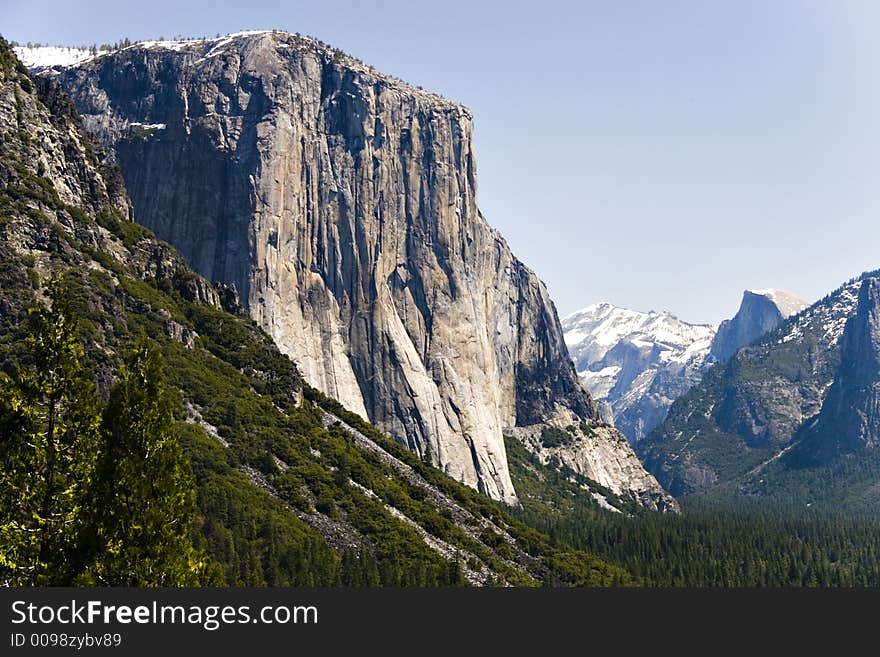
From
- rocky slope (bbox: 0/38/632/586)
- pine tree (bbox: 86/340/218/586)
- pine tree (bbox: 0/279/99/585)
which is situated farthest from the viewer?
rocky slope (bbox: 0/38/632/586)

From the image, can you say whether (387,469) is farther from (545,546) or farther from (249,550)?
(249,550)

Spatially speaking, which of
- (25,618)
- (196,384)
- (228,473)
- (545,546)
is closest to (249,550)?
(228,473)

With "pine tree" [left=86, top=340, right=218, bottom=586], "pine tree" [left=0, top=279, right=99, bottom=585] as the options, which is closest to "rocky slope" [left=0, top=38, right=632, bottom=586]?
"pine tree" [left=86, top=340, right=218, bottom=586]

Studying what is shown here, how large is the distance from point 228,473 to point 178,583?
105m

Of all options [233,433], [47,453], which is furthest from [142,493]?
[233,433]

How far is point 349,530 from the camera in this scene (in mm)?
158125

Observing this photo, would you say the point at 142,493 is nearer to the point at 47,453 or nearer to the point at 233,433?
the point at 47,453

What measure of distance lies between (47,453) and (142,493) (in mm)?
5327

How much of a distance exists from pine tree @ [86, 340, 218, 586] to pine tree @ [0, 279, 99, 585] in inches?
53.2

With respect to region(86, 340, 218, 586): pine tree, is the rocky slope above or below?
above

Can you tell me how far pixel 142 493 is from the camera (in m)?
49.1

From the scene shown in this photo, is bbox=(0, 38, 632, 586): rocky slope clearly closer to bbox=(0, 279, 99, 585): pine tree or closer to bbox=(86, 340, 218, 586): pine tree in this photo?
bbox=(86, 340, 218, 586): pine tree

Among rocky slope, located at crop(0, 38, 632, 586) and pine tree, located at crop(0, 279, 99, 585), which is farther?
rocky slope, located at crop(0, 38, 632, 586)

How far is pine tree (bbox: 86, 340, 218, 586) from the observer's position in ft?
157
